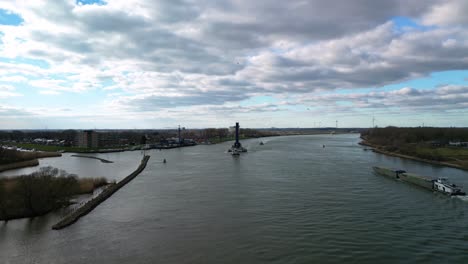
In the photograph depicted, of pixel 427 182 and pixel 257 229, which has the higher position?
pixel 427 182

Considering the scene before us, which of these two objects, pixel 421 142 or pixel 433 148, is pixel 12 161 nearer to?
pixel 433 148

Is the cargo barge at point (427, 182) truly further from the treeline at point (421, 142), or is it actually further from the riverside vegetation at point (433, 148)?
the treeline at point (421, 142)

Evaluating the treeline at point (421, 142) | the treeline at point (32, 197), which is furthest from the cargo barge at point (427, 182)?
the treeline at point (32, 197)

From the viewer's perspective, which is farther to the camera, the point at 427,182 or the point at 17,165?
the point at 17,165

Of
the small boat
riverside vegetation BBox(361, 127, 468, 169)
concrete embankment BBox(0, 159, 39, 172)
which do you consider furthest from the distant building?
the small boat

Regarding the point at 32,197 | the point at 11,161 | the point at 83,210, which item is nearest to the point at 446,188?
the point at 83,210

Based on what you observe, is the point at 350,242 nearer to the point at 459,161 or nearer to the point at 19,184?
the point at 19,184

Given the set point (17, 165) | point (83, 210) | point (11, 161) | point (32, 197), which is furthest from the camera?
point (11, 161)
